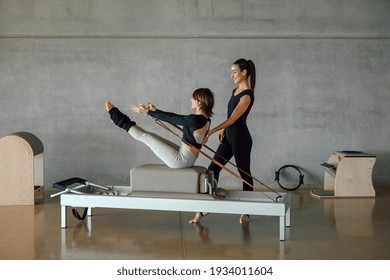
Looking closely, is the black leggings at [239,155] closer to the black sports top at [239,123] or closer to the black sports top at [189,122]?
the black sports top at [239,123]

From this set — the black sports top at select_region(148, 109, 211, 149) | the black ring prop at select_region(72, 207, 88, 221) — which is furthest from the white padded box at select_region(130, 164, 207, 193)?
the black ring prop at select_region(72, 207, 88, 221)

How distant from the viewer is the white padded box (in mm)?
5266

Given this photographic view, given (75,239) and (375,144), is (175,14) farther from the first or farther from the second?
(75,239)

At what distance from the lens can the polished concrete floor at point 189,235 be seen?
15.4 ft

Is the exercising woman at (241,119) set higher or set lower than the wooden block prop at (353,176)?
higher

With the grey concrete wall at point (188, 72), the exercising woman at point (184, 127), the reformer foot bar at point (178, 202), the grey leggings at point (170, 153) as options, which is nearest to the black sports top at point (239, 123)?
the exercising woman at point (184, 127)

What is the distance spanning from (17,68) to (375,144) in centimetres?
476

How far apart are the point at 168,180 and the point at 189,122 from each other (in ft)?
1.71

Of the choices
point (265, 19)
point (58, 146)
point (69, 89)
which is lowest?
point (58, 146)

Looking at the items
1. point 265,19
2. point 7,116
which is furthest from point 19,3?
point 265,19

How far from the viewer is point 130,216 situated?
6.13 metres

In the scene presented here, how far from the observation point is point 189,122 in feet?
17.4

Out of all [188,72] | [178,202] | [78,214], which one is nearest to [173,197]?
[178,202]

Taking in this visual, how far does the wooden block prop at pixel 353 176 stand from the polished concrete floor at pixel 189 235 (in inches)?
23.6
